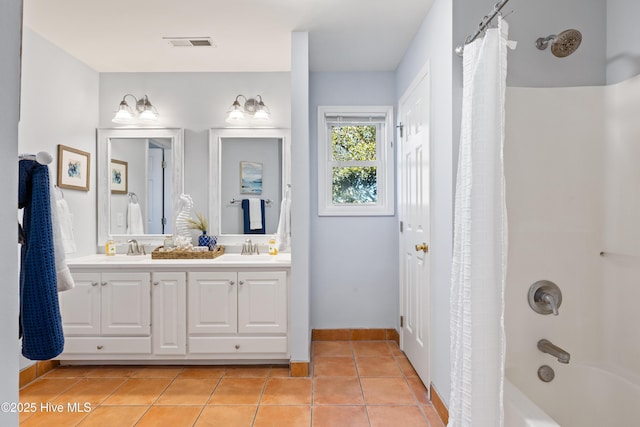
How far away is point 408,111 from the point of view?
2.96 metres

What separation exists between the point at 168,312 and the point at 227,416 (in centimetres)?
99

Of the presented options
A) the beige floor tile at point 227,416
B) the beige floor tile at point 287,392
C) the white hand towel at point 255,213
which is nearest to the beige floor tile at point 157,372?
the beige floor tile at point 227,416

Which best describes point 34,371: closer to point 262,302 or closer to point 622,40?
point 262,302

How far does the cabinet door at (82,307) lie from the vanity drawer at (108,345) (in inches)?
2.1

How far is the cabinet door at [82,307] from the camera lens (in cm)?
281

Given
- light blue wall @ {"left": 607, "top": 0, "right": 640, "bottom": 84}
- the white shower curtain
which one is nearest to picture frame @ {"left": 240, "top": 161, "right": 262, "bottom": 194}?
the white shower curtain

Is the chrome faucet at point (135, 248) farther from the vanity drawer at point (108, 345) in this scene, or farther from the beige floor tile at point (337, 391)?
the beige floor tile at point (337, 391)

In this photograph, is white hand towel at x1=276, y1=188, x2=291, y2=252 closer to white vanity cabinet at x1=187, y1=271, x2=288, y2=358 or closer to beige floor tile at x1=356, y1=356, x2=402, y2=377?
white vanity cabinet at x1=187, y1=271, x2=288, y2=358

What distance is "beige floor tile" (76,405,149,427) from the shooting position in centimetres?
211

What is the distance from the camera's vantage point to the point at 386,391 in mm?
2496

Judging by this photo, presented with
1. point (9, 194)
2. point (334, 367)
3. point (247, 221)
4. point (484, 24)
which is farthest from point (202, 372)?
point (484, 24)

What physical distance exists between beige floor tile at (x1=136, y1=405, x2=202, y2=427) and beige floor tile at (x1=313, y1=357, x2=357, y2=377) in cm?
90

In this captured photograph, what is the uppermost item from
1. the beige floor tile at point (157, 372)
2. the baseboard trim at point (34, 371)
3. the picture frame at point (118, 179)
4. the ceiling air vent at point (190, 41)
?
the ceiling air vent at point (190, 41)

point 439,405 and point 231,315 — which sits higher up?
point 231,315
